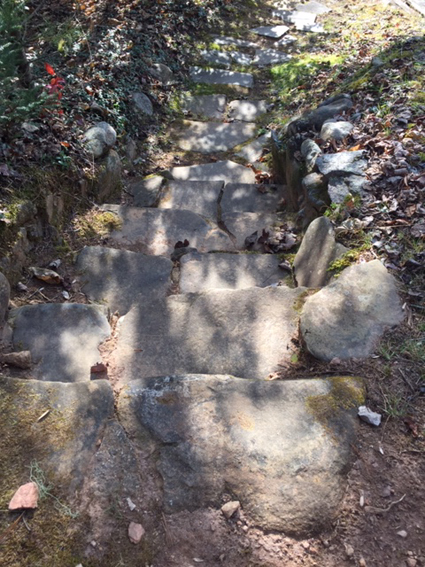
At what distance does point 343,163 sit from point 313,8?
7.23m

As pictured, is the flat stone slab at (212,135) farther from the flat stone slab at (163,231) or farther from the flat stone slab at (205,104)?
the flat stone slab at (163,231)

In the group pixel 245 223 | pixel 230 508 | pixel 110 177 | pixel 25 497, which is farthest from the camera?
pixel 110 177

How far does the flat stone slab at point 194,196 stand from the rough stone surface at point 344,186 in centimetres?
142

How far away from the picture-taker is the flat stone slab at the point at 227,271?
3.51 m

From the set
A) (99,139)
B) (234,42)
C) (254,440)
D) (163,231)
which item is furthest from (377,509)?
(234,42)

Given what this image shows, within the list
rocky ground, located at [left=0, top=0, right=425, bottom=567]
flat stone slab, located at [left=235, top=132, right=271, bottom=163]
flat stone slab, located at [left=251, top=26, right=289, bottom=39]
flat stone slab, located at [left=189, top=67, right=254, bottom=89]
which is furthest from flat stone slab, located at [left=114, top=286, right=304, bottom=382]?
flat stone slab, located at [left=251, top=26, right=289, bottom=39]

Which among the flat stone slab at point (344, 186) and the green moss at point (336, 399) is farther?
the flat stone slab at point (344, 186)

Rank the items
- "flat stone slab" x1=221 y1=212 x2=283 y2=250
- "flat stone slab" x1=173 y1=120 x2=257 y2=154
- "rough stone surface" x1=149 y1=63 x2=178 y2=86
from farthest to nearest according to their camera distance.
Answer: "rough stone surface" x1=149 y1=63 x2=178 y2=86
"flat stone slab" x1=173 y1=120 x2=257 y2=154
"flat stone slab" x1=221 y1=212 x2=283 y2=250

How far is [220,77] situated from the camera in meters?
7.33

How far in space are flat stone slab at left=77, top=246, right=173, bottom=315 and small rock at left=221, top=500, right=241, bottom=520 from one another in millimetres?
1708

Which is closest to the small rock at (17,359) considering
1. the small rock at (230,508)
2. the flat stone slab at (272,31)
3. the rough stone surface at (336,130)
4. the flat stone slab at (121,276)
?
the flat stone slab at (121,276)

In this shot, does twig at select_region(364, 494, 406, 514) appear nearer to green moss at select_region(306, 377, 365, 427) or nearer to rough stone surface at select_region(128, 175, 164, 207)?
green moss at select_region(306, 377, 365, 427)

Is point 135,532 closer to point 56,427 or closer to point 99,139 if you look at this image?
point 56,427

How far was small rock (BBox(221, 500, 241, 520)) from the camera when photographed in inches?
67.4
